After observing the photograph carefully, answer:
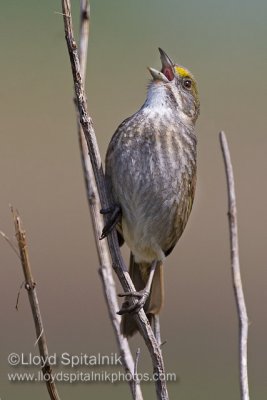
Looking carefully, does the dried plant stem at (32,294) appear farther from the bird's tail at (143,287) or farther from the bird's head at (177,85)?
the bird's head at (177,85)

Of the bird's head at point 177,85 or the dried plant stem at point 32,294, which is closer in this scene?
the dried plant stem at point 32,294

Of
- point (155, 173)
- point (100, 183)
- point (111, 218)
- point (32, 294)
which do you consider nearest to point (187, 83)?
point (155, 173)

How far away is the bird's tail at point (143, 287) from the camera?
4.18 m

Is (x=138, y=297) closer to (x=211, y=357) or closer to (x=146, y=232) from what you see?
(x=146, y=232)

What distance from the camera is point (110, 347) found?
25.2ft

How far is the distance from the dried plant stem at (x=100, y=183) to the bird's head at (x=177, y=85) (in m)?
1.04

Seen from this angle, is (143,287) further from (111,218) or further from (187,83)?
(187,83)

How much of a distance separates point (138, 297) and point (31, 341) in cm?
397

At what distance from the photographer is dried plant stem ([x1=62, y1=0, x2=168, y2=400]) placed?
11.0 ft

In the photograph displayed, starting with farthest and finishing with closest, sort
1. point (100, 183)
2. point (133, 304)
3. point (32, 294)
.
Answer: point (133, 304)
point (100, 183)
point (32, 294)

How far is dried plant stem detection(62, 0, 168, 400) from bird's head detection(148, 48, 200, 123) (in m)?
1.04

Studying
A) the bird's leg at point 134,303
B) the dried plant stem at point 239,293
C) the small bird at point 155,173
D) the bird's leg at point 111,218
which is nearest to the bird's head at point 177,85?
the small bird at point 155,173

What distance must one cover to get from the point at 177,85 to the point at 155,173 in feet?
2.02

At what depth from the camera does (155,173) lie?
14.4 feet
